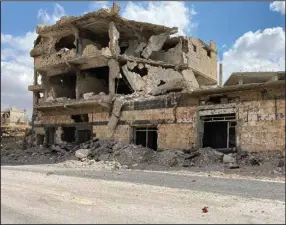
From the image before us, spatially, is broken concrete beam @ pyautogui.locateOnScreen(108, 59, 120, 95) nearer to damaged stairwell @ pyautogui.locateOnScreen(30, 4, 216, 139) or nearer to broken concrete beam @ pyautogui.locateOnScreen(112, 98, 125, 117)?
damaged stairwell @ pyautogui.locateOnScreen(30, 4, 216, 139)

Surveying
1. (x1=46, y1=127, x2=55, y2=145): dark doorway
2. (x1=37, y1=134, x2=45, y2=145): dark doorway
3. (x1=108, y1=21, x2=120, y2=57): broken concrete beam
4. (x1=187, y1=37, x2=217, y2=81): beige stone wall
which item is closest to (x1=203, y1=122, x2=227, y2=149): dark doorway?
(x1=108, y1=21, x2=120, y2=57): broken concrete beam

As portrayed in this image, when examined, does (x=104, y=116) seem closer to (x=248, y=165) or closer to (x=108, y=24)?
(x=108, y=24)

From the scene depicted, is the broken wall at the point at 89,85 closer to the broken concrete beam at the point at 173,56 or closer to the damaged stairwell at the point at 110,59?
the damaged stairwell at the point at 110,59

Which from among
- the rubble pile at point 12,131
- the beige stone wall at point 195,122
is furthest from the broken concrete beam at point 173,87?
the rubble pile at point 12,131

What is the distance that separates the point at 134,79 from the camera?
2723 cm

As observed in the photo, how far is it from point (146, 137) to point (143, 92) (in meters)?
4.61

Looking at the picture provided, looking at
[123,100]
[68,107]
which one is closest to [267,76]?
[123,100]

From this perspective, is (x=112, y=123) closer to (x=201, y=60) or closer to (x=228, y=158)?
(x=228, y=158)

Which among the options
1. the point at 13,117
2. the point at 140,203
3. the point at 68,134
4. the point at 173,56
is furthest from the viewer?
the point at 13,117

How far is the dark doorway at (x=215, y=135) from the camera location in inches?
831

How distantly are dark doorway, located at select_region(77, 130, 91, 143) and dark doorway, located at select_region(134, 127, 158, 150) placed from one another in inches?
191

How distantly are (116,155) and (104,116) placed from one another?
4150mm

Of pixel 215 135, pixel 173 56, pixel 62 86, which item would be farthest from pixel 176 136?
pixel 62 86

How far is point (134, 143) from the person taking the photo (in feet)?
78.0
